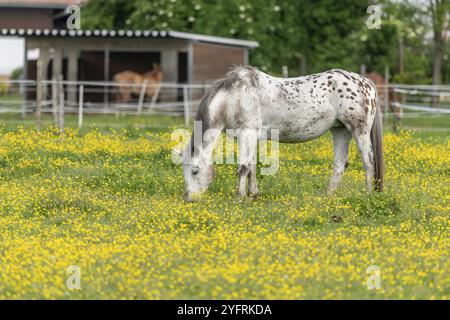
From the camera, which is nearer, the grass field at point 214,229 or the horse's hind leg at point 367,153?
the grass field at point 214,229

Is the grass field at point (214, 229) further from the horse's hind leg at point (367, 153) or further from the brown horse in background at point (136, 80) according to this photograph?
the brown horse in background at point (136, 80)

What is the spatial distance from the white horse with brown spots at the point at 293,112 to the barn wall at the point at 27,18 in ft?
107

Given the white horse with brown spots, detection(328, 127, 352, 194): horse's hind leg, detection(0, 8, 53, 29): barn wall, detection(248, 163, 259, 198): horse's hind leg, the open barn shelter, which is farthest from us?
detection(0, 8, 53, 29): barn wall

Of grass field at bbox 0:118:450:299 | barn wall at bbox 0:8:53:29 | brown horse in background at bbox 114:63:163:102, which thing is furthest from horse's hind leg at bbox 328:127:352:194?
barn wall at bbox 0:8:53:29

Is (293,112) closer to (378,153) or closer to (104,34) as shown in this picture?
(378,153)

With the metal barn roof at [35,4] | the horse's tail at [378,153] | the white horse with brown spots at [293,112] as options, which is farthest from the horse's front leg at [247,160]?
the metal barn roof at [35,4]

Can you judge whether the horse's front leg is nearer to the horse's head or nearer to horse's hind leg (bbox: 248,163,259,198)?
horse's hind leg (bbox: 248,163,259,198)

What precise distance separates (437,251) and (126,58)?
26.5 m

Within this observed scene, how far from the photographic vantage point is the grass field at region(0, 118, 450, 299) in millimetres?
8336

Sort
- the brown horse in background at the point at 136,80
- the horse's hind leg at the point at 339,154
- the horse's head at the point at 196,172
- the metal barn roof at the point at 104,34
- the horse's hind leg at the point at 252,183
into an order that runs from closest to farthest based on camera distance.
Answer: the horse's head at the point at 196,172 < the horse's hind leg at the point at 252,183 < the horse's hind leg at the point at 339,154 < the metal barn roof at the point at 104,34 < the brown horse in background at the point at 136,80

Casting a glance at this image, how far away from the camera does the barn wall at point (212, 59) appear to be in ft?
108

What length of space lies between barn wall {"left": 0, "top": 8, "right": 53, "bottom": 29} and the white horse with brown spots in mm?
32596

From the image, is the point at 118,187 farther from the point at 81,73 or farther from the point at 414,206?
the point at 81,73

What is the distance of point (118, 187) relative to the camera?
45.7 feet
